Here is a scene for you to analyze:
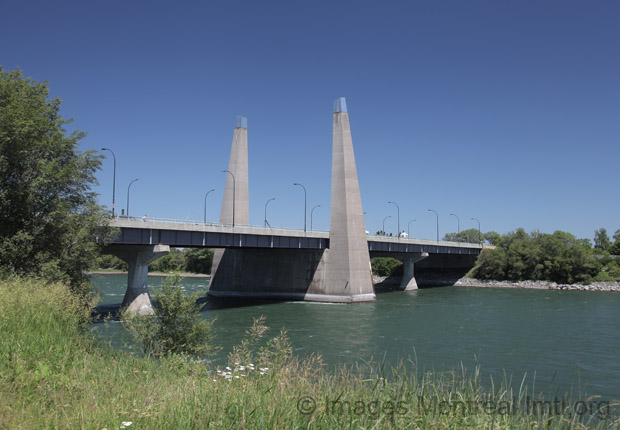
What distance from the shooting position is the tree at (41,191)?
24156mm

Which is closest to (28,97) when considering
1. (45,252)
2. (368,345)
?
(45,252)

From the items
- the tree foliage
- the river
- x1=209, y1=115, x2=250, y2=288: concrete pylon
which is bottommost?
the river

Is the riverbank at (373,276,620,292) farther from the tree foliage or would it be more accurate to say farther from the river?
the river

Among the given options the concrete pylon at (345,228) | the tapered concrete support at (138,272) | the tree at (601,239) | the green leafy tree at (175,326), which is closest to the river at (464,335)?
the green leafy tree at (175,326)

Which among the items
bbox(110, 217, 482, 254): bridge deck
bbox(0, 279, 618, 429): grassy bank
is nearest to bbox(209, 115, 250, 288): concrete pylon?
bbox(110, 217, 482, 254): bridge deck

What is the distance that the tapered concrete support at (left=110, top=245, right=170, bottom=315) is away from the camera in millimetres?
47406

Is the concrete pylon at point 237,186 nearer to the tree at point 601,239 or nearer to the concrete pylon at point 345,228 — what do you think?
the concrete pylon at point 345,228

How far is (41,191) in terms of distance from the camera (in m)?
25.6

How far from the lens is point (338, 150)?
64875mm

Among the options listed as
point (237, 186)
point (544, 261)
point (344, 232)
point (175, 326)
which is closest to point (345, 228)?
point (344, 232)

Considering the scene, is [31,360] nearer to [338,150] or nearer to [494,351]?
[494,351]

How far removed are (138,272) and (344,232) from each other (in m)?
28.3

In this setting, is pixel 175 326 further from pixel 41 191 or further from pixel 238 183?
pixel 238 183

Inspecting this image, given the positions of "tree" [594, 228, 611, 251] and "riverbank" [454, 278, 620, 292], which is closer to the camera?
"riverbank" [454, 278, 620, 292]
